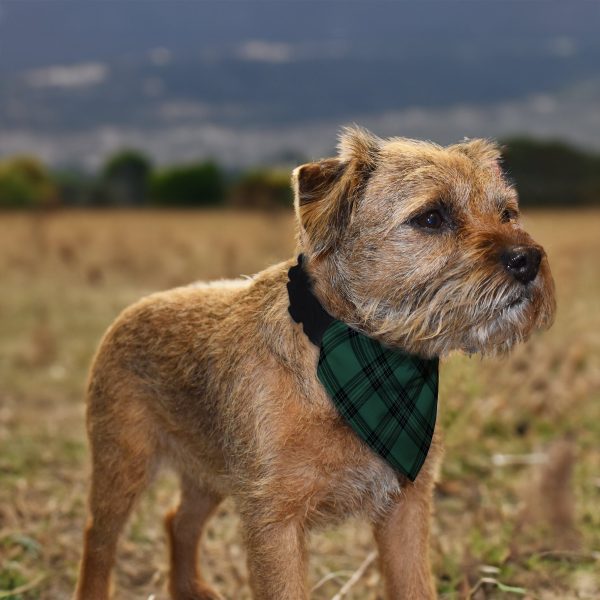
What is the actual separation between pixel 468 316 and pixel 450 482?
4.05 meters

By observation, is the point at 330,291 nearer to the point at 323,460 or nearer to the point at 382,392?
the point at 382,392

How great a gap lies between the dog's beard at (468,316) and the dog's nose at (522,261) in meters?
0.04

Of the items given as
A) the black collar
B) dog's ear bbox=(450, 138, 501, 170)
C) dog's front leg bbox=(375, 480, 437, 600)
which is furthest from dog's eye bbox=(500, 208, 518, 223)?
dog's front leg bbox=(375, 480, 437, 600)

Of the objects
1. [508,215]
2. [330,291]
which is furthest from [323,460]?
[508,215]

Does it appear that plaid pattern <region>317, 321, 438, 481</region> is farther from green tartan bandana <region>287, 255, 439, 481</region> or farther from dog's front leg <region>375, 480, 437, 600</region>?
dog's front leg <region>375, 480, 437, 600</region>

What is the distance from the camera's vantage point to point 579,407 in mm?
9414

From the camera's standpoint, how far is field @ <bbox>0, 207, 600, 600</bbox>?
567 cm

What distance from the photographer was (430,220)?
3.86 metres

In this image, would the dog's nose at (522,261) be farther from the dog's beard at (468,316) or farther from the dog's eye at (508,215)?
the dog's eye at (508,215)

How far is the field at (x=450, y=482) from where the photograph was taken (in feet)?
18.6

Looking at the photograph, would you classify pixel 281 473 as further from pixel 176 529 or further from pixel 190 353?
pixel 176 529

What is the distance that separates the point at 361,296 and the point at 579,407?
20.1 ft

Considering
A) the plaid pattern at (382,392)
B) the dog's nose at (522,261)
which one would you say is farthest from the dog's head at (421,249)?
the plaid pattern at (382,392)

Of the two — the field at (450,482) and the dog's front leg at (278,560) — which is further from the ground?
the dog's front leg at (278,560)
